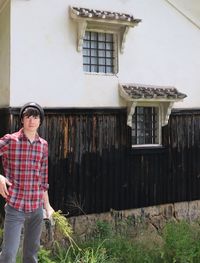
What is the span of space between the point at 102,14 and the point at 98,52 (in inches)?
37.0

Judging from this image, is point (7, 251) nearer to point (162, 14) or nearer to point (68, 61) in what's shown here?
point (68, 61)

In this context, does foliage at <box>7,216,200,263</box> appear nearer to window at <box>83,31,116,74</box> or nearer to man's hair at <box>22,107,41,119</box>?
man's hair at <box>22,107,41,119</box>

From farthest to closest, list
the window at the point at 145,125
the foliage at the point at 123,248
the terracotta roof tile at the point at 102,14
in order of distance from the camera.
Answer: the window at the point at 145,125 < the terracotta roof tile at the point at 102,14 < the foliage at the point at 123,248

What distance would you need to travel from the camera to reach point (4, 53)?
854cm

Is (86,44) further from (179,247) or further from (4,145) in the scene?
(179,247)

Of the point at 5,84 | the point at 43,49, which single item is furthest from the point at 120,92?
the point at 5,84

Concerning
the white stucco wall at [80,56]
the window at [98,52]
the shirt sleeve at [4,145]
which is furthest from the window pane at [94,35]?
the shirt sleeve at [4,145]

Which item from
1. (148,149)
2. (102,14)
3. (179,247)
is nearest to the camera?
(179,247)

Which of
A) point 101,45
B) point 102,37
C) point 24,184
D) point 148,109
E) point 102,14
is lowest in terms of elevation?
point 24,184

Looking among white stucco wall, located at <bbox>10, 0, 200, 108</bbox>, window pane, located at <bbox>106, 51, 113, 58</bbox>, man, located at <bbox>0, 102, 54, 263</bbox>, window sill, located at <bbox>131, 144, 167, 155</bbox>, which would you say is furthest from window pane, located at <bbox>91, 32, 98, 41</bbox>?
man, located at <bbox>0, 102, 54, 263</bbox>

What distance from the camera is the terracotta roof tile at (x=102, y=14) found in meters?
8.55

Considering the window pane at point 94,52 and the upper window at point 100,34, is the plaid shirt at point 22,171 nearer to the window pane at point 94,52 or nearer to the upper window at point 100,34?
the upper window at point 100,34

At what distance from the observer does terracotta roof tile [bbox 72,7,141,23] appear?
8555mm

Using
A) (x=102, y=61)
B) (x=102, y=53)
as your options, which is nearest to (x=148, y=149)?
(x=102, y=61)
